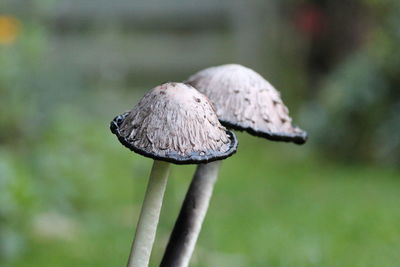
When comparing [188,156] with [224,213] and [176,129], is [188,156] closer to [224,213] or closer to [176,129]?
[176,129]

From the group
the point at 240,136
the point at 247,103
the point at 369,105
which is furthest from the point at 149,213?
the point at 240,136

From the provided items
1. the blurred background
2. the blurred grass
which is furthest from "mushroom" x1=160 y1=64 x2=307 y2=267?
the blurred background

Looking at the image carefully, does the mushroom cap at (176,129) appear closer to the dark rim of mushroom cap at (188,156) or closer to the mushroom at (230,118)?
the dark rim of mushroom cap at (188,156)

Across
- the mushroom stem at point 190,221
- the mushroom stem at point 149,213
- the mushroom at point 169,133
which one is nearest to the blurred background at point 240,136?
the mushroom stem at point 190,221

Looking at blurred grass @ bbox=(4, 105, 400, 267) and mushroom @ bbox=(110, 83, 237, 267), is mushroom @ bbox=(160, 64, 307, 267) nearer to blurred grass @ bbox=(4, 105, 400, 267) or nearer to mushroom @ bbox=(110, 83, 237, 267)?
mushroom @ bbox=(110, 83, 237, 267)

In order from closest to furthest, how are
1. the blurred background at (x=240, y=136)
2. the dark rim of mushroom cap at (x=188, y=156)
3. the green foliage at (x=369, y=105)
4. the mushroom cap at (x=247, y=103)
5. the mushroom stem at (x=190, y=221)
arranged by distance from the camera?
the dark rim of mushroom cap at (x=188, y=156), the mushroom cap at (x=247, y=103), the mushroom stem at (x=190, y=221), the blurred background at (x=240, y=136), the green foliage at (x=369, y=105)

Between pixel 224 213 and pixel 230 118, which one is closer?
pixel 230 118
